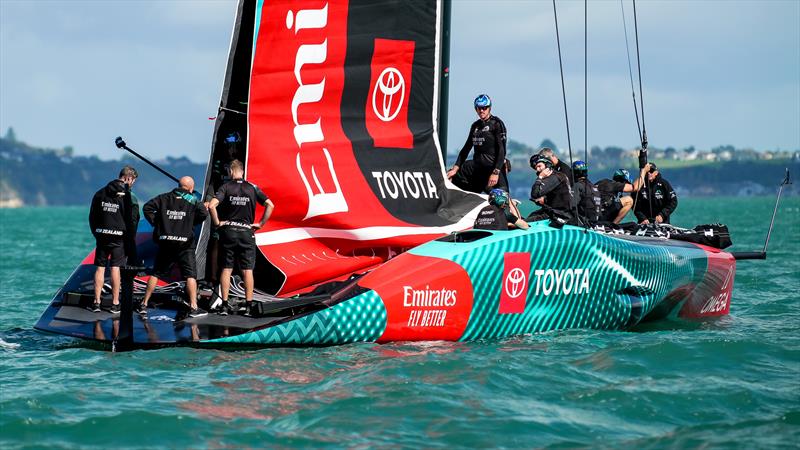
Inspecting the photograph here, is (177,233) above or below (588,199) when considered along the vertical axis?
below

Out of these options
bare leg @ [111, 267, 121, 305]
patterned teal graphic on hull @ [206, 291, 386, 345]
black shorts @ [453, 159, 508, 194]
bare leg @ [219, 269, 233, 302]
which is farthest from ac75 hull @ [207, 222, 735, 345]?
bare leg @ [111, 267, 121, 305]

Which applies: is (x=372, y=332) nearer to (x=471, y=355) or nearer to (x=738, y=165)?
A: (x=471, y=355)

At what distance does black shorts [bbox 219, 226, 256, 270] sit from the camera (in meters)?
9.27

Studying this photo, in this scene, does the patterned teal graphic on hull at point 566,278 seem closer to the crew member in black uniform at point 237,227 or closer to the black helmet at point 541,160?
the black helmet at point 541,160

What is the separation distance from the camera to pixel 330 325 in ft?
28.9

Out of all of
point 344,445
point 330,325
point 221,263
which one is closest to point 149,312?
point 221,263

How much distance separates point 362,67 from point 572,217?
2454 millimetres

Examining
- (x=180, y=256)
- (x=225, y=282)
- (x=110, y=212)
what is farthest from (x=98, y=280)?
(x=225, y=282)

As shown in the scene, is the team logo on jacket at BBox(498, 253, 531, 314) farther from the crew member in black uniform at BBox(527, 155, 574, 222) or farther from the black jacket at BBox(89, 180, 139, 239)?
the black jacket at BBox(89, 180, 139, 239)

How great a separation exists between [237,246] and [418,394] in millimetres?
2549

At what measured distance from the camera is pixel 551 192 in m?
10.9

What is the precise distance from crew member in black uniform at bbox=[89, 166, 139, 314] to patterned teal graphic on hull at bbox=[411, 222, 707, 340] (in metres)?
2.45

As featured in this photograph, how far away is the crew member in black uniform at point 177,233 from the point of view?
917 cm

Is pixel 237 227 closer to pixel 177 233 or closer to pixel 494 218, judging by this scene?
pixel 177 233
